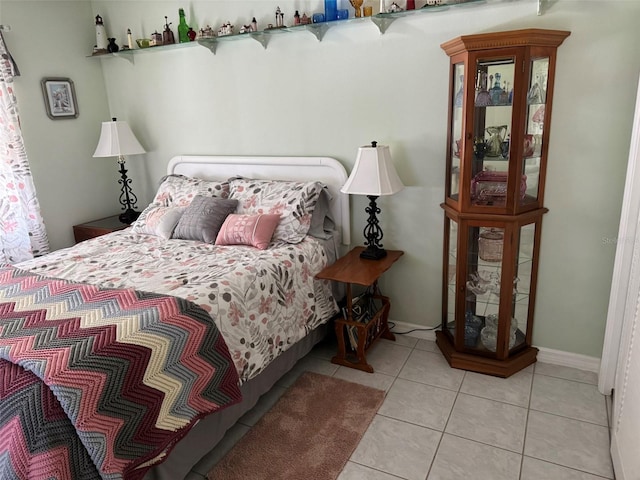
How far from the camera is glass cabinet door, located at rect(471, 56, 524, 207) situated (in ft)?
7.29

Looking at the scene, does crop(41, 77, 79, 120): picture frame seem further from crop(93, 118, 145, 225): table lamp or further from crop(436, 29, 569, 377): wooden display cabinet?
crop(436, 29, 569, 377): wooden display cabinet

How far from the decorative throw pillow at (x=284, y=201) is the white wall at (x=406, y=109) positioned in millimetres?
295

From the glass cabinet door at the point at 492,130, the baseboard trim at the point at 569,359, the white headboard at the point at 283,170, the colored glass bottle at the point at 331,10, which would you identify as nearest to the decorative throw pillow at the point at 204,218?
the white headboard at the point at 283,170

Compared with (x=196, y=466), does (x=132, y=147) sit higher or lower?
higher

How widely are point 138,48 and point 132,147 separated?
72 cm

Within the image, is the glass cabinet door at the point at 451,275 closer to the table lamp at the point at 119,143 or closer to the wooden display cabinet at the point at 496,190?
the wooden display cabinet at the point at 496,190

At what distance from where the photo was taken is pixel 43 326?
1.69 metres

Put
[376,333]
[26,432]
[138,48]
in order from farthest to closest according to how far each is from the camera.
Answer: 1. [138,48]
2. [376,333]
3. [26,432]

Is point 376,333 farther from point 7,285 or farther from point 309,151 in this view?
point 7,285

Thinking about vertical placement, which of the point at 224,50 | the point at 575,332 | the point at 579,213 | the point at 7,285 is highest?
the point at 224,50

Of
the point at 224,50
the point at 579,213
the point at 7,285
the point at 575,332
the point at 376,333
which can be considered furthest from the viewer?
the point at 224,50

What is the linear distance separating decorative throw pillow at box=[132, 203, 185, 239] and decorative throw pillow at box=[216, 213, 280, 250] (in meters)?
0.42

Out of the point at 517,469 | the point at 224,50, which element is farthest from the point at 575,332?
the point at 224,50

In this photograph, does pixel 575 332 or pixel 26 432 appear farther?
pixel 575 332
